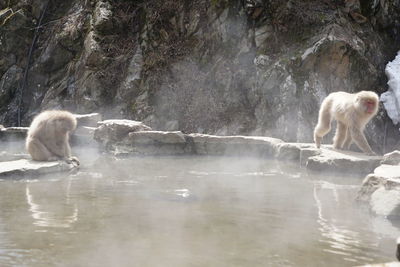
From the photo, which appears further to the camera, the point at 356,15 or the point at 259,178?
the point at 356,15

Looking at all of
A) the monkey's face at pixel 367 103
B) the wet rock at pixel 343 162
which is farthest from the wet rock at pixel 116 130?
the monkey's face at pixel 367 103

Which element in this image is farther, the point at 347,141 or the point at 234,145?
the point at 234,145

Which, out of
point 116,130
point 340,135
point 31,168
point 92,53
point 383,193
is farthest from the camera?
point 92,53

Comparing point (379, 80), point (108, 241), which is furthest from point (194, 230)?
point (379, 80)

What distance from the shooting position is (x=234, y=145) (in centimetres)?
798

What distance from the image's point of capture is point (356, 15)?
1214cm

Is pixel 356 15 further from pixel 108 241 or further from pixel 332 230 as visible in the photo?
pixel 108 241

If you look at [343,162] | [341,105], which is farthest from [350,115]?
[343,162]

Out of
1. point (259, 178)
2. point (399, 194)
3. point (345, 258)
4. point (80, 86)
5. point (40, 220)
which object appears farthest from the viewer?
point (80, 86)

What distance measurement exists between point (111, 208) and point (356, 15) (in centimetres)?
948

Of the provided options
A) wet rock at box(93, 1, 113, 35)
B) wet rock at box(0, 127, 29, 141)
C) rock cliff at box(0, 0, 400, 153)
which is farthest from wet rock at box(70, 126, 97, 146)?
wet rock at box(93, 1, 113, 35)

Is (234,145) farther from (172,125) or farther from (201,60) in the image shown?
(201,60)

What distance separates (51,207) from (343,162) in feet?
12.3

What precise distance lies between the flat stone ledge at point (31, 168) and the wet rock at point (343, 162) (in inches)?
131
